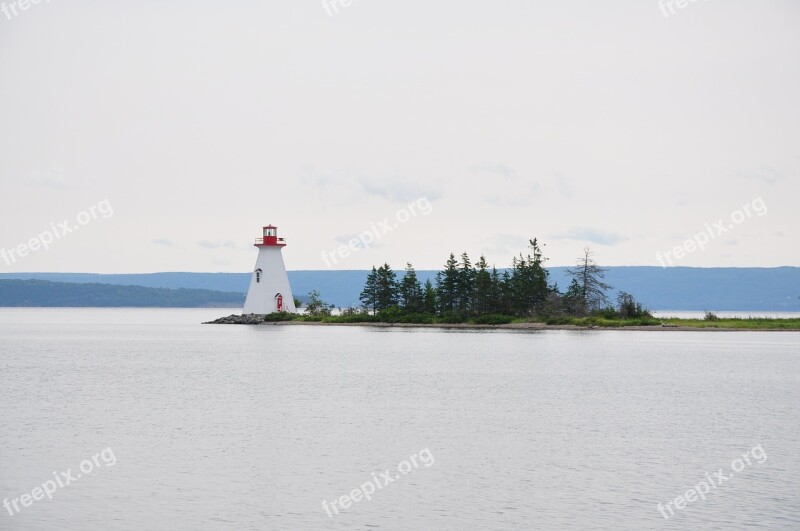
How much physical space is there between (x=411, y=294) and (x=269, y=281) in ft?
54.4

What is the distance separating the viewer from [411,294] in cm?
11250

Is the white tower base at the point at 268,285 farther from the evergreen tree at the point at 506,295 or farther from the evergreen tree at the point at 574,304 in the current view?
the evergreen tree at the point at 574,304

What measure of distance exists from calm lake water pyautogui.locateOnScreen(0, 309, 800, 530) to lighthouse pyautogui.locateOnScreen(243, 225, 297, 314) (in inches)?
1747

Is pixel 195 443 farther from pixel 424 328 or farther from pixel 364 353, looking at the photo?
pixel 424 328

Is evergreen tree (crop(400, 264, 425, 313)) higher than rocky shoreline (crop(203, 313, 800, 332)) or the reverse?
higher

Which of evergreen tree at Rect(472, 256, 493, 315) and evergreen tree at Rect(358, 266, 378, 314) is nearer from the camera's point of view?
evergreen tree at Rect(472, 256, 493, 315)

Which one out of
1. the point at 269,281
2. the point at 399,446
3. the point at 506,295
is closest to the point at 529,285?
the point at 506,295

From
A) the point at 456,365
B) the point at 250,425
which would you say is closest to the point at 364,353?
the point at 456,365

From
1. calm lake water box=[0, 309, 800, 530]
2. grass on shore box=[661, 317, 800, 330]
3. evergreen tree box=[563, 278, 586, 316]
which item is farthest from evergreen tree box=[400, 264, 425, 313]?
calm lake water box=[0, 309, 800, 530]

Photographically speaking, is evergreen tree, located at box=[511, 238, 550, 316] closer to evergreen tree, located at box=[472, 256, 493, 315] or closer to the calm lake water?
evergreen tree, located at box=[472, 256, 493, 315]

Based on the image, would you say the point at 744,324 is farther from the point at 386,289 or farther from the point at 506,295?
the point at 386,289

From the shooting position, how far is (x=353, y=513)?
21656 mm

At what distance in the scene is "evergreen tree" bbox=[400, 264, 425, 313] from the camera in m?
110

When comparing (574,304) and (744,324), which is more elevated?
(574,304)
